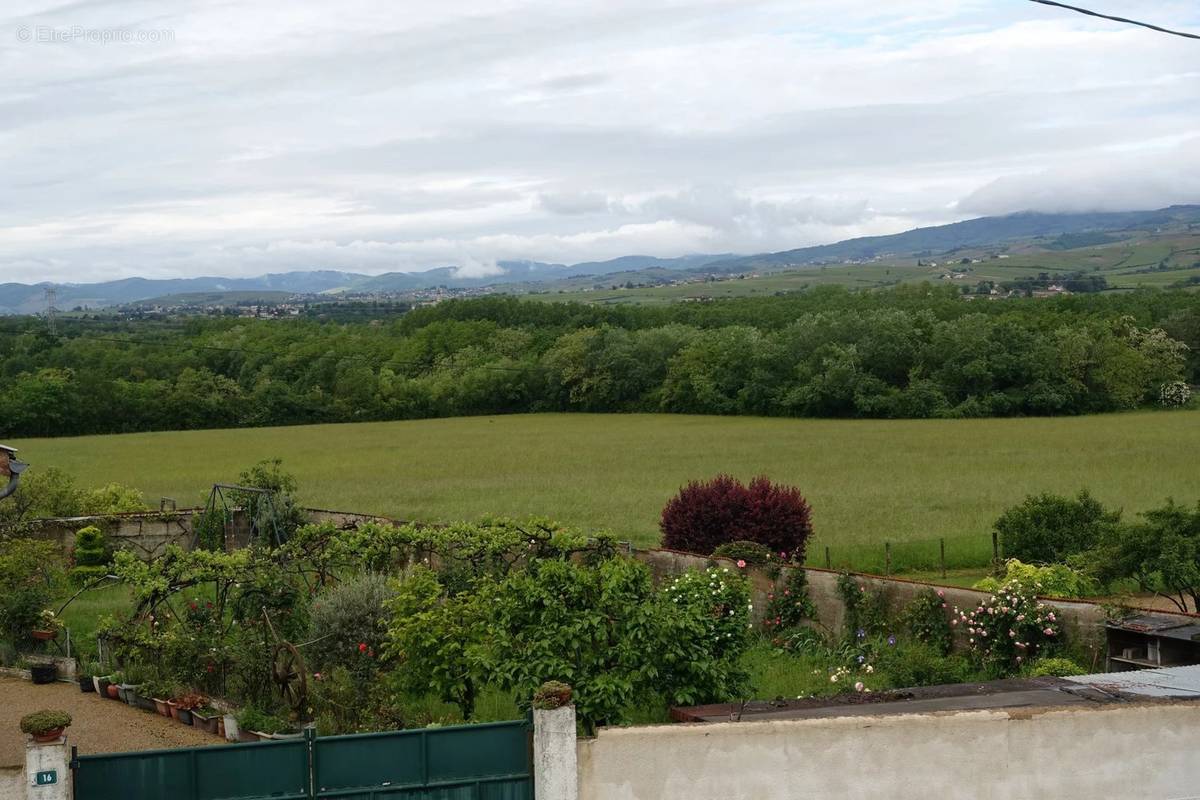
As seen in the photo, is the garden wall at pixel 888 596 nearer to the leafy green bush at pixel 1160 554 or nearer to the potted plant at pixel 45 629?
the leafy green bush at pixel 1160 554

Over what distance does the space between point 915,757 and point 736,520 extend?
45.9 ft

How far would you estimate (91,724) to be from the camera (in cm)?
1675

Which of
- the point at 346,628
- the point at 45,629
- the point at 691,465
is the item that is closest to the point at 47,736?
the point at 346,628

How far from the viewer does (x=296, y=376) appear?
302 ft

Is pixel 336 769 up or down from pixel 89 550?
up

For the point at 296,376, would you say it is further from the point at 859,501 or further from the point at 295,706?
the point at 295,706

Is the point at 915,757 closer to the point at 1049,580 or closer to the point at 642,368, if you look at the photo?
the point at 1049,580

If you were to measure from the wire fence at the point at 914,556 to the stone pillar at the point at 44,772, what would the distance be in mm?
19014

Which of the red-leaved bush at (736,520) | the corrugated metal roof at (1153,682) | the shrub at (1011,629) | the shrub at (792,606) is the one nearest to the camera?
the corrugated metal roof at (1153,682)

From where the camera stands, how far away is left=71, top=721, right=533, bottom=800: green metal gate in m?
11.1

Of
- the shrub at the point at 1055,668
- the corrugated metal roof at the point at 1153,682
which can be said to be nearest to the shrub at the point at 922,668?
the shrub at the point at 1055,668

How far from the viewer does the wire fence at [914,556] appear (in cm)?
2781

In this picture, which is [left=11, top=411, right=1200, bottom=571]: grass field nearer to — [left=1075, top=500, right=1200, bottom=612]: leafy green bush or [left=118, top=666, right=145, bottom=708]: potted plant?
[left=1075, top=500, right=1200, bottom=612]: leafy green bush

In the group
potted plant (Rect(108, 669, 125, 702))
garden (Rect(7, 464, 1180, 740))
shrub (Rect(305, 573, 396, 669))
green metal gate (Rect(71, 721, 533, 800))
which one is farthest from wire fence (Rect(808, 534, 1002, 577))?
green metal gate (Rect(71, 721, 533, 800))
